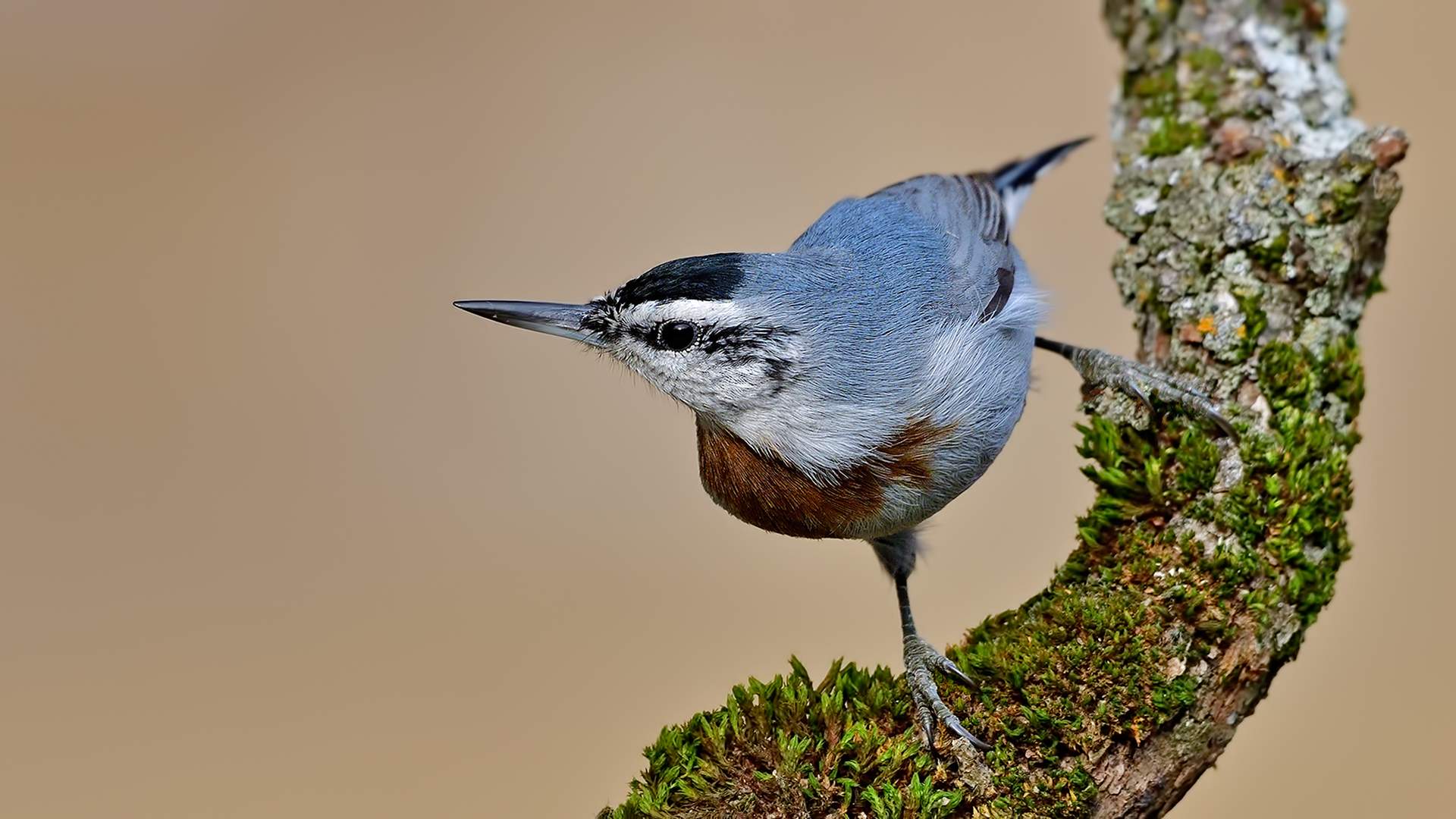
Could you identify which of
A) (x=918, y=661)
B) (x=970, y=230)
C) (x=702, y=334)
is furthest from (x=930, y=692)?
(x=970, y=230)

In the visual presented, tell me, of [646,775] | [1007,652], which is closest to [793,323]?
[1007,652]

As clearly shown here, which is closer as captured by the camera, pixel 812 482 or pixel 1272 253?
pixel 812 482

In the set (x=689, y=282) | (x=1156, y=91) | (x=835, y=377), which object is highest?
(x=1156, y=91)

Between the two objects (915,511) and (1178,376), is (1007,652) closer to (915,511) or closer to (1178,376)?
(915,511)

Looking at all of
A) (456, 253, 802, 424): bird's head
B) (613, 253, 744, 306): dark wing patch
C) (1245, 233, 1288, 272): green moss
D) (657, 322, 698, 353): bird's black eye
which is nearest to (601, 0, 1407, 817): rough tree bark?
(1245, 233, 1288, 272): green moss

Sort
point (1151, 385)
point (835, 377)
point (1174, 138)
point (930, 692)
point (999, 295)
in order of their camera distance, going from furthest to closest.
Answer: point (1174, 138) < point (999, 295) < point (1151, 385) < point (835, 377) < point (930, 692)

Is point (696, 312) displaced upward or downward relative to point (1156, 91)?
downward

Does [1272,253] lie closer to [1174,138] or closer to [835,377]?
[1174,138]

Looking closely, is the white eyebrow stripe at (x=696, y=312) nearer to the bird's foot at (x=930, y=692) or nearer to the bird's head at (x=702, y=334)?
the bird's head at (x=702, y=334)

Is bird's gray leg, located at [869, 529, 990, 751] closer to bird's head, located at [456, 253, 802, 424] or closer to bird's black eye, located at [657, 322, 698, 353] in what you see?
bird's head, located at [456, 253, 802, 424]
